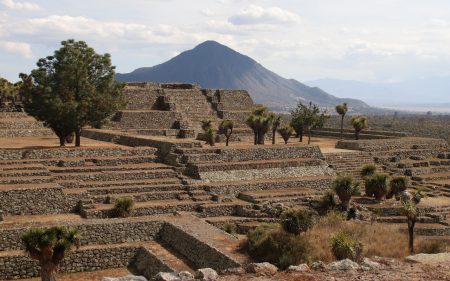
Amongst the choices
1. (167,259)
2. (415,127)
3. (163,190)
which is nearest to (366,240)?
(167,259)

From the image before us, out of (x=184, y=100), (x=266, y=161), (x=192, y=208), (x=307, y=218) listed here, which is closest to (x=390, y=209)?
(x=266, y=161)

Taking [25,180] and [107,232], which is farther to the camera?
[25,180]

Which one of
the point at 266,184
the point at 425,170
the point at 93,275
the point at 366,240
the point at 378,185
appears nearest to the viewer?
the point at 366,240

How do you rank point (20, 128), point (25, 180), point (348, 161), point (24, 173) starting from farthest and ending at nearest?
point (20, 128)
point (348, 161)
point (24, 173)
point (25, 180)

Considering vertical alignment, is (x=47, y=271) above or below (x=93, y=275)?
above

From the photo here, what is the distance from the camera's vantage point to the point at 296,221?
19.1 m

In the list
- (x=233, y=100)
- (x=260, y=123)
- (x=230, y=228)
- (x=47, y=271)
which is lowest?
(x=230, y=228)

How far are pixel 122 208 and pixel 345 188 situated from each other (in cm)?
1077

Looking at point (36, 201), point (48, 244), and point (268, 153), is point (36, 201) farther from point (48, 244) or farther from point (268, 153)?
point (268, 153)

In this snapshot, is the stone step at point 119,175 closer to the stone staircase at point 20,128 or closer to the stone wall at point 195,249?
the stone wall at point 195,249

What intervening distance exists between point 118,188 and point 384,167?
71.5 ft

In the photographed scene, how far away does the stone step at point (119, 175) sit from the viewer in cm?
2970


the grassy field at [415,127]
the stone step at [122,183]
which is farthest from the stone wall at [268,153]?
the grassy field at [415,127]

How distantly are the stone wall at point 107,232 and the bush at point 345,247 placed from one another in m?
8.85
